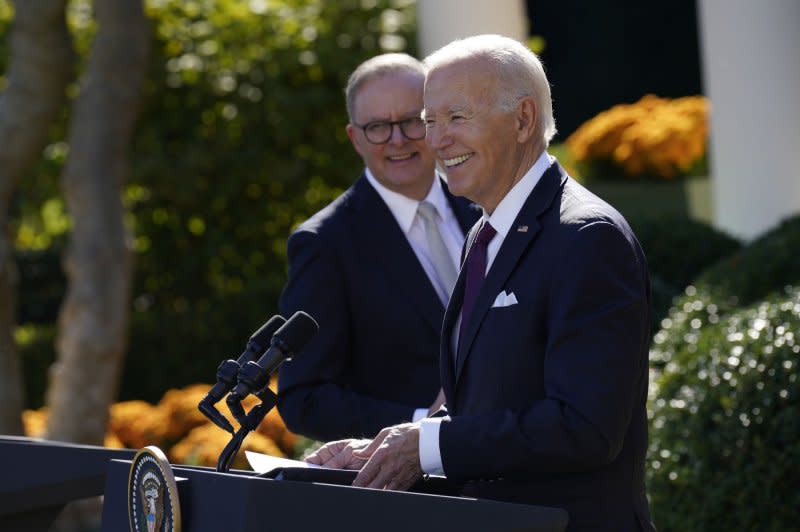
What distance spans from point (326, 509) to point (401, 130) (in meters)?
1.68

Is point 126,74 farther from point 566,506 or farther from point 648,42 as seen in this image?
point 648,42

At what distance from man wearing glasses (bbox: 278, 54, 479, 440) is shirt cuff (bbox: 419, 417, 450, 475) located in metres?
0.86

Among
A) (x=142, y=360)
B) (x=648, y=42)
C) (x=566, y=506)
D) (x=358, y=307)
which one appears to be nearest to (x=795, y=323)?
(x=358, y=307)

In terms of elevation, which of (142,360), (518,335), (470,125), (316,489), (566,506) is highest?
(470,125)

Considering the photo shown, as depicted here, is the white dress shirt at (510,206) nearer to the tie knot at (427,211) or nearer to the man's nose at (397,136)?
the man's nose at (397,136)

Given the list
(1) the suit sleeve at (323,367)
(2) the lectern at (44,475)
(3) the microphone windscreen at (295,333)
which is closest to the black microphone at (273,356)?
(3) the microphone windscreen at (295,333)

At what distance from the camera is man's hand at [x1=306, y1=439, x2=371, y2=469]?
292 centimetres

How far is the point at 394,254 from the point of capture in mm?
3910

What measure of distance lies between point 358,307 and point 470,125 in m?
1.09

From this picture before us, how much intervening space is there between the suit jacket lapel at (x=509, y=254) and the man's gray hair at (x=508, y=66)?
15 centimetres

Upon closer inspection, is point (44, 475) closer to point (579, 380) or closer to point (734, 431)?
point (579, 380)

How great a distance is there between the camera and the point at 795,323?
15.8 ft

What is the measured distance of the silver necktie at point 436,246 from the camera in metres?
3.98

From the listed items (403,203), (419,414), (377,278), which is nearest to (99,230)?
(403,203)
